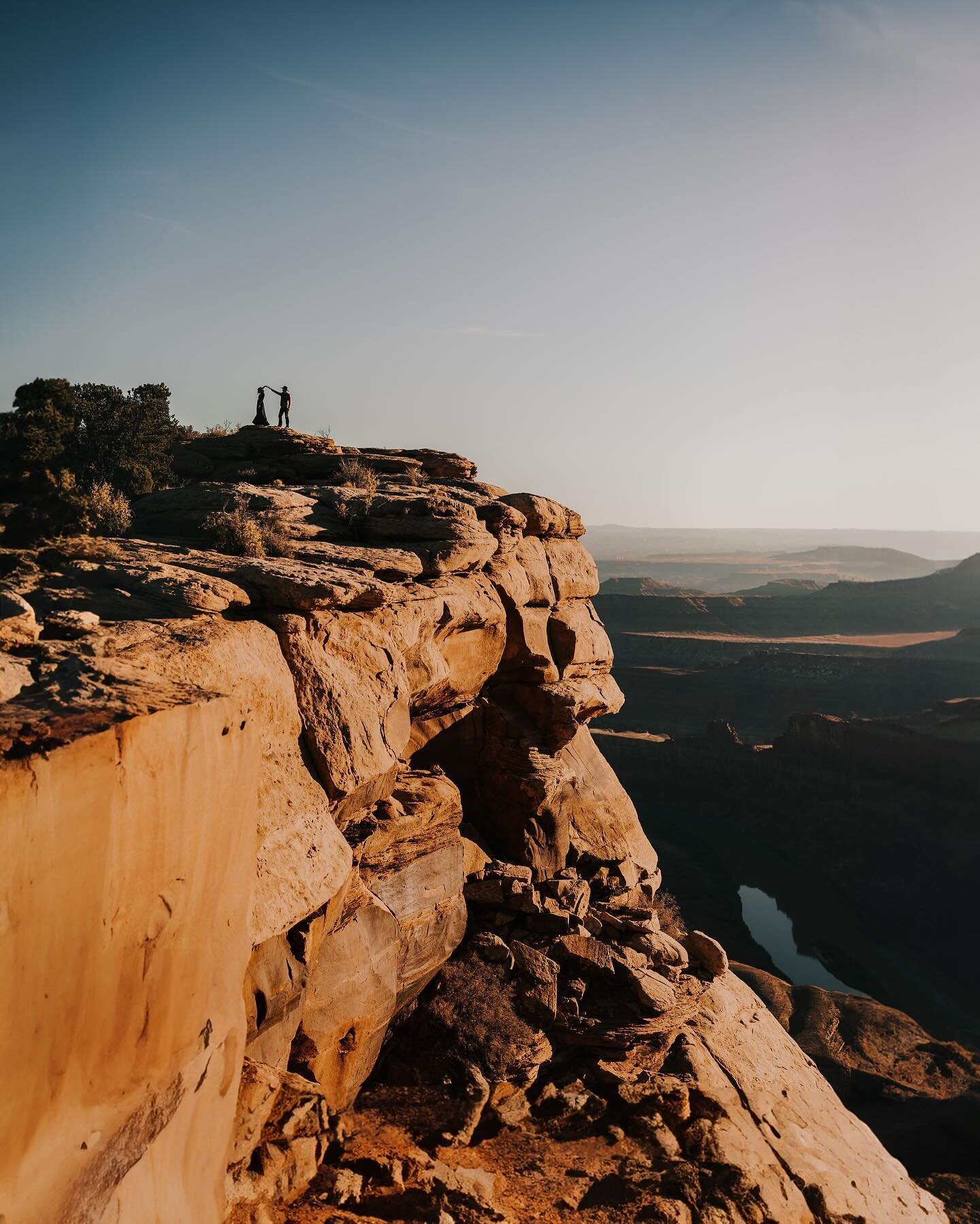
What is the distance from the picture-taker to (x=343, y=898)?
28.0 feet

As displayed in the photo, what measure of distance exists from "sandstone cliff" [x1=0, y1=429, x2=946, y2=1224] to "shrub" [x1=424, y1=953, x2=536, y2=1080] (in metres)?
0.06

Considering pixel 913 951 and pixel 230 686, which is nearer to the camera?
pixel 230 686

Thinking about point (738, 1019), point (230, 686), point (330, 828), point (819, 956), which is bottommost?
point (819, 956)

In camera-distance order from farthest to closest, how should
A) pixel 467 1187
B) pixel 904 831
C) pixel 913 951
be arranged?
pixel 904 831
pixel 913 951
pixel 467 1187

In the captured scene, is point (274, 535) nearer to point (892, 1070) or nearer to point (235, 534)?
point (235, 534)

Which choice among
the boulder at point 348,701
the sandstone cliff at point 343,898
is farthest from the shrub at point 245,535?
the boulder at point 348,701

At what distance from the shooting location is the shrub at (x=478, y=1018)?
32.0ft

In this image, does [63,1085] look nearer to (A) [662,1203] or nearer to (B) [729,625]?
(A) [662,1203]

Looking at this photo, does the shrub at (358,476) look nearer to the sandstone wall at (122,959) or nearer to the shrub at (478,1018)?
the shrub at (478,1018)

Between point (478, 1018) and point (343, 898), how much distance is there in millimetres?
3044

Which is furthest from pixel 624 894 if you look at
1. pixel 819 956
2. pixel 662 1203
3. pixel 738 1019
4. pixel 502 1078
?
pixel 819 956

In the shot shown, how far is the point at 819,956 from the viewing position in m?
34.9

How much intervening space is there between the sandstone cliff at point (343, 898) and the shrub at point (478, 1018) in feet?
0.18

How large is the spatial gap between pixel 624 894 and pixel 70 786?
41.5 ft
